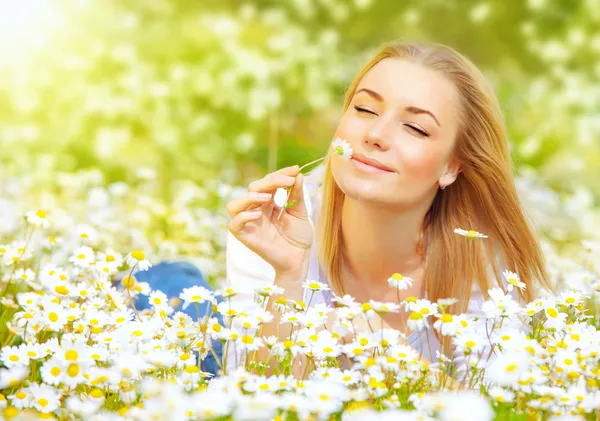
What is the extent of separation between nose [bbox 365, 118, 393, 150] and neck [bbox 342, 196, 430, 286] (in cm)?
32

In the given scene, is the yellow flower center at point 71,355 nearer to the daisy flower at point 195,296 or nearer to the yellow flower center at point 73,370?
the yellow flower center at point 73,370

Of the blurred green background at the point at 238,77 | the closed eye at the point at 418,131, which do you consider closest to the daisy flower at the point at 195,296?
the closed eye at the point at 418,131

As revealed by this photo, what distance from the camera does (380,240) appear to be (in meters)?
2.77

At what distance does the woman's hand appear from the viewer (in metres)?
2.23

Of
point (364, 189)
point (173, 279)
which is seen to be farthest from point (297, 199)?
point (173, 279)

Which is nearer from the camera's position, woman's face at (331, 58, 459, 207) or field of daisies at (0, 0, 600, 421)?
woman's face at (331, 58, 459, 207)

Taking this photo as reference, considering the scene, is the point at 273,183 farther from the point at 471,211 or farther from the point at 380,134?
the point at 471,211

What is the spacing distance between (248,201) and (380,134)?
467mm

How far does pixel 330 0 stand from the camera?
27.5 ft

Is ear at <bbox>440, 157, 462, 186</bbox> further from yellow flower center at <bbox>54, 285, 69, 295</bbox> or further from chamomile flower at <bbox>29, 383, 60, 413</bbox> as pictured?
chamomile flower at <bbox>29, 383, 60, 413</bbox>

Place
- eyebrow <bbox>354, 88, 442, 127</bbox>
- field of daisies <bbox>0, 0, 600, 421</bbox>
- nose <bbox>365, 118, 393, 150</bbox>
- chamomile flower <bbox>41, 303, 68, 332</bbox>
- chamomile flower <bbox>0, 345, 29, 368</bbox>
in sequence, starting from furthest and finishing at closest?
field of daisies <bbox>0, 0, 600, 421</bbox> → eyebrow <bbox>354, 88, 442, 127</bbox> → nose <bbox>365, 118, 393, 150</bbox> → chamomile flower <bbox>41, 303, 68, 332</bbox> → chamomile flower <bbox>0, 345, 29, 368</bbox>

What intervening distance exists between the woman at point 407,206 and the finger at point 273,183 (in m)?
0.01

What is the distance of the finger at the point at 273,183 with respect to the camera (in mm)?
2211

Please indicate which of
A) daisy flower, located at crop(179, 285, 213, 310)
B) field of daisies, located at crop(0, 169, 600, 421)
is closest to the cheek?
field of daisies, located at crop(0, 169, 600, 421)
